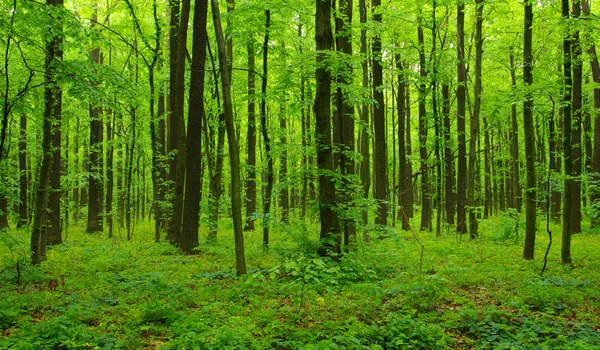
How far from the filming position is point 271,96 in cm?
1062

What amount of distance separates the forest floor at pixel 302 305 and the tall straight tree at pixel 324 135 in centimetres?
80

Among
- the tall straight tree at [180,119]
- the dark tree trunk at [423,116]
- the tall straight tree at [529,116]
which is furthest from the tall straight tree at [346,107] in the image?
the tall straight tree at [180,119]

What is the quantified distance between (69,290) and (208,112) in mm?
13412

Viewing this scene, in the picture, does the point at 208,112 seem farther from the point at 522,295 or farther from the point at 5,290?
the point at 522,295

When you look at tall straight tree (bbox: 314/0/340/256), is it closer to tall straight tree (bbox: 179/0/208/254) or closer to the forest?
the forest

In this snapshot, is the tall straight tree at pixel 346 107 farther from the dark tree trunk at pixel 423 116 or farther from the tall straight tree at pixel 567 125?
the tall straight tree at pixel 567 125

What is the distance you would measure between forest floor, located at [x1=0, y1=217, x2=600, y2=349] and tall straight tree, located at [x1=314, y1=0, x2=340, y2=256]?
801 mm

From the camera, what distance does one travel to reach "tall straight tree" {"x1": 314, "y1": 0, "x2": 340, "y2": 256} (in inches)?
344

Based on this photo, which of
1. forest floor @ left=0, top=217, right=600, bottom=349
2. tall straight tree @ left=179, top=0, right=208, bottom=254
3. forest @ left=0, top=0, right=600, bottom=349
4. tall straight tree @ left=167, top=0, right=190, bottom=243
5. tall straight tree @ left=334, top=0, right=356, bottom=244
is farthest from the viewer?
tall straight tree @ left=167, top=0, right=190, bottom=243

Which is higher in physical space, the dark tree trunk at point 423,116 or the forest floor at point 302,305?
the dark tree trunk at point 423,116

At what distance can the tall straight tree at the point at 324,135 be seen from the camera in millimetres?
8734

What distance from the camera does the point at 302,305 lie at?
22.1ft

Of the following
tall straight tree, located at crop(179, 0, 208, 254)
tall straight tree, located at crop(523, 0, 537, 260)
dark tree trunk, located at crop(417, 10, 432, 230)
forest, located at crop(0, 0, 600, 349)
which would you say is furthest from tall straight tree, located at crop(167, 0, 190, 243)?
tall straight tree, located at crop(523, 0, 537, 260)

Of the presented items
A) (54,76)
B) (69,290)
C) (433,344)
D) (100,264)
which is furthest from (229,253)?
(433,344)
